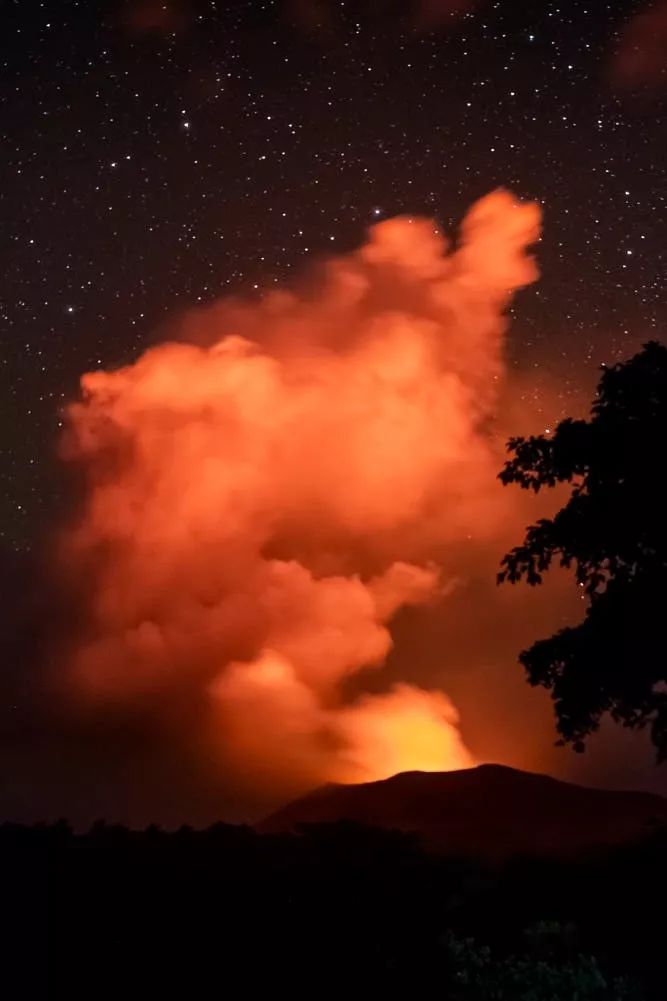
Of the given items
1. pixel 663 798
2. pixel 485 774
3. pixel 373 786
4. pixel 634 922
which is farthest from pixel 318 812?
pixel 634 922

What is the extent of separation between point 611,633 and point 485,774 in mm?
102976

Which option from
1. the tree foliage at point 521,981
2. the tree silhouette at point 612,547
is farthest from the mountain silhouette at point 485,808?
the tree foliage at point 521,981

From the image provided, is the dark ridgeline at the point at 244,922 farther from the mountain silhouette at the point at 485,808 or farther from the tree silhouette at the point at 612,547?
the mountain silhouette at the point at 485,808

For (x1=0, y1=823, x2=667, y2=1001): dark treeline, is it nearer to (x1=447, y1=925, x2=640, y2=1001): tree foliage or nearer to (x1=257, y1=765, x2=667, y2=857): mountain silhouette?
(x1=447, y1=925, x2=640, y2=1001): tree foliage

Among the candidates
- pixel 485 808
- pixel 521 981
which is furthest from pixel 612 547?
pixel 485 808

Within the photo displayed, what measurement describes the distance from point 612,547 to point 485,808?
9458cm

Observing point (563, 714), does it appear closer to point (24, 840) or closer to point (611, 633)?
point (611, 633)

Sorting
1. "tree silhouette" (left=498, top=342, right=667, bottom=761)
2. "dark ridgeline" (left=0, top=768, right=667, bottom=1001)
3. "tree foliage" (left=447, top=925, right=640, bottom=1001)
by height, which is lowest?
"tree foliage" (left=447, top=925, right=640, bottom=1001)

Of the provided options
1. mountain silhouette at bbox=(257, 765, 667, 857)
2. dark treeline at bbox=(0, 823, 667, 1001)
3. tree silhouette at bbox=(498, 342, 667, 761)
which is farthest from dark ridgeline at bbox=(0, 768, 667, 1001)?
mountain silhouette at bbox=(257, 765, 667, 857)

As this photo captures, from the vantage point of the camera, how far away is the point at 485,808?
359 ft

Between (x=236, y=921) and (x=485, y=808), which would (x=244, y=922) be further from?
(x=485, y=808)

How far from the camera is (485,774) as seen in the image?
11831 cm

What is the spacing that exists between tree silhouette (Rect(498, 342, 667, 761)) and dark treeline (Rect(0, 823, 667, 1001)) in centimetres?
806

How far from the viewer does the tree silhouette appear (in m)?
19.5
